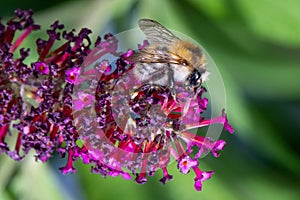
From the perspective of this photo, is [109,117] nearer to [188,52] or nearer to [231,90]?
[188,52]

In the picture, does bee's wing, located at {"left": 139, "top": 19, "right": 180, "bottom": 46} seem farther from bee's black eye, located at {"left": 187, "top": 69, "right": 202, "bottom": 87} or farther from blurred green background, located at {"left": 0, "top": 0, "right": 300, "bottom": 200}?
blurred green background, located at {"left": 0, "top": 0, "right": 300, "bottom": 200}

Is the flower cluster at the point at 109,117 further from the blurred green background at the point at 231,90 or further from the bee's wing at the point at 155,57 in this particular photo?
the blurred green background at the point at 231,90

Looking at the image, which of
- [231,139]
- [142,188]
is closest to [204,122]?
[142,188]

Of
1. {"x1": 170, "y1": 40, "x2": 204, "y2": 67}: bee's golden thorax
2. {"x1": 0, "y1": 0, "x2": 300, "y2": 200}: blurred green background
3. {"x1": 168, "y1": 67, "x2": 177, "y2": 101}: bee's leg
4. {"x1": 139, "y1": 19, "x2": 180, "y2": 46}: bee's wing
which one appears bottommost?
{"x1": 0, "y1": 0, "x2": 300, "y2": 200}: blurred green background

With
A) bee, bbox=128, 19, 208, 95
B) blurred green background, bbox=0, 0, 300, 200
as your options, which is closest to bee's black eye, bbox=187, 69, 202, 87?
bee, bbox=128, 19, 208, 95

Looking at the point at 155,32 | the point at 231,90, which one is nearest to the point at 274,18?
the point at 231,90

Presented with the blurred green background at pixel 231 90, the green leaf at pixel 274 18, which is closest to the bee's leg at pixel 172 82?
the blurred green background at pixel 231 90

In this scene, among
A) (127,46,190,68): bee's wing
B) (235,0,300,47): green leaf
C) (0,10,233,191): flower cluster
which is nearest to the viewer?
(127,46,190,68): bee's wing
